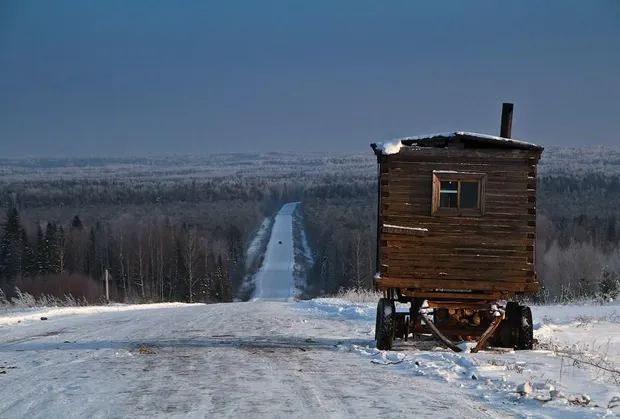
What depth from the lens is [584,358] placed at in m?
13.9

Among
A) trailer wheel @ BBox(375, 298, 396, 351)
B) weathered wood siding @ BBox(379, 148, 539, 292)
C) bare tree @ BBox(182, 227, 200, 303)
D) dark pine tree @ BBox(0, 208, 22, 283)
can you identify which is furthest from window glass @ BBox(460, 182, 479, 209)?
dark pine tree @ BBox(0, 208, 22, 283)

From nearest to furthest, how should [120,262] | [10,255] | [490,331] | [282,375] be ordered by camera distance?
[282,375]
[490,331]
[10,255]
[120,262]

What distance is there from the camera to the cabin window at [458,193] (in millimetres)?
14992

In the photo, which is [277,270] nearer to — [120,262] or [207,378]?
[120,262]

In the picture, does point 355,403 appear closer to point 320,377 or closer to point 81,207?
point 320,377

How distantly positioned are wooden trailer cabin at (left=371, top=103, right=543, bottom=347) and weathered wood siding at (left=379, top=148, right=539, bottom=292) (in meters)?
0.02

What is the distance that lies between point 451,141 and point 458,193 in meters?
1.08

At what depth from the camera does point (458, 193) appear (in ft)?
49.6

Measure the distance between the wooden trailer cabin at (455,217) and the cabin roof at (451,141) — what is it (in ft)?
0.07

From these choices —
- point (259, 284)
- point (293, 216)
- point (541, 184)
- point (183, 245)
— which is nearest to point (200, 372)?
point (183, 245)

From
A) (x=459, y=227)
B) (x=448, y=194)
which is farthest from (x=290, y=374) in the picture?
(x=448, y=194)

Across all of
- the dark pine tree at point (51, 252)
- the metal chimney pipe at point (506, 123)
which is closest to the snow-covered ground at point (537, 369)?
the metal chimney pipe at point (506, 123)

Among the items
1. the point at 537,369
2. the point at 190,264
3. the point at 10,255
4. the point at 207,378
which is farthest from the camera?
the point at 190,264

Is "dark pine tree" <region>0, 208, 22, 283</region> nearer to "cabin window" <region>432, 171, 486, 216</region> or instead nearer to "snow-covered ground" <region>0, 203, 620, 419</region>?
"snow-covered ground" <region>0, 203, 620, 419</region>
